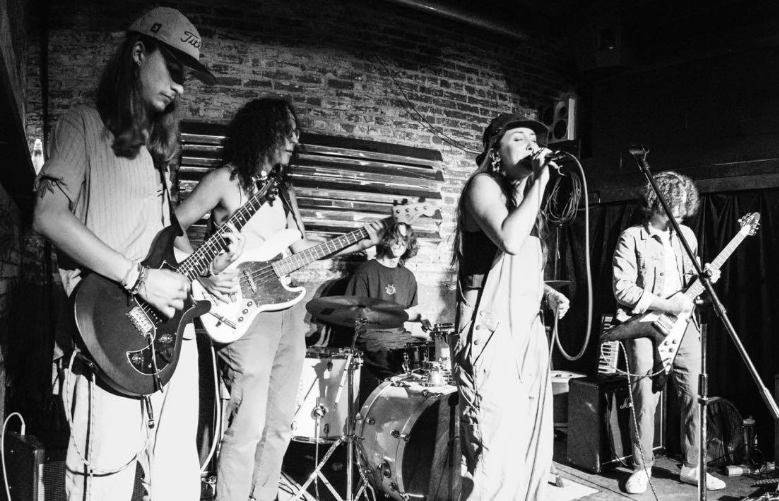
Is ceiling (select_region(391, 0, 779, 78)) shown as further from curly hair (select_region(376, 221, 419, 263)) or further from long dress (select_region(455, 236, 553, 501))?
long dress (select_region(455, 236, 553, 501))

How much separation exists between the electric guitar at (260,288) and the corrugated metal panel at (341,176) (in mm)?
2041

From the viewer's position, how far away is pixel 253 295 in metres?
3.13

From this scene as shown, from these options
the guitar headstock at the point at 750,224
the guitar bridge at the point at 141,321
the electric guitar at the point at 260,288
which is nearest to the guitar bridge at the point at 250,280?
the electric guitar at the point at 260,288

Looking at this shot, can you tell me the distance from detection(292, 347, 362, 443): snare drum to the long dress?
1879mm

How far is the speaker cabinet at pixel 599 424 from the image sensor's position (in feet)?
15.5

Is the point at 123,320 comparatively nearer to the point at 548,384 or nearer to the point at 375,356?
the point at 548,384

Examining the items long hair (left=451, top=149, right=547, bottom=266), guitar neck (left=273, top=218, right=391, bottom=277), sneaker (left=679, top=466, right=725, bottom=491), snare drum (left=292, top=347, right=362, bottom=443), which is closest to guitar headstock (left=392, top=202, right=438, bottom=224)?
guitar neck (left=273, top=218, right=391, bottom=277)

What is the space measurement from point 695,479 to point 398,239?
307cm

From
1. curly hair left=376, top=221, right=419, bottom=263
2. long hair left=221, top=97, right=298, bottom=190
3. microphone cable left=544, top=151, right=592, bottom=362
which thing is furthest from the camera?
curly hair left=376, top=221, right=419, bottom=263

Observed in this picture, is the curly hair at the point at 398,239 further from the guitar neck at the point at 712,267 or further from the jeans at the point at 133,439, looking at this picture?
the jeans at the point at 133,439

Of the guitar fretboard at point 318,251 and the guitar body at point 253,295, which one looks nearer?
the guitar body at point 253,295

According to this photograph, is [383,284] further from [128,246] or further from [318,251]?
[128,246]

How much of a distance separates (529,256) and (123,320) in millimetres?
1637

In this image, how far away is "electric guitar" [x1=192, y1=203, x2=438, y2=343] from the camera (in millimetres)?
3014
